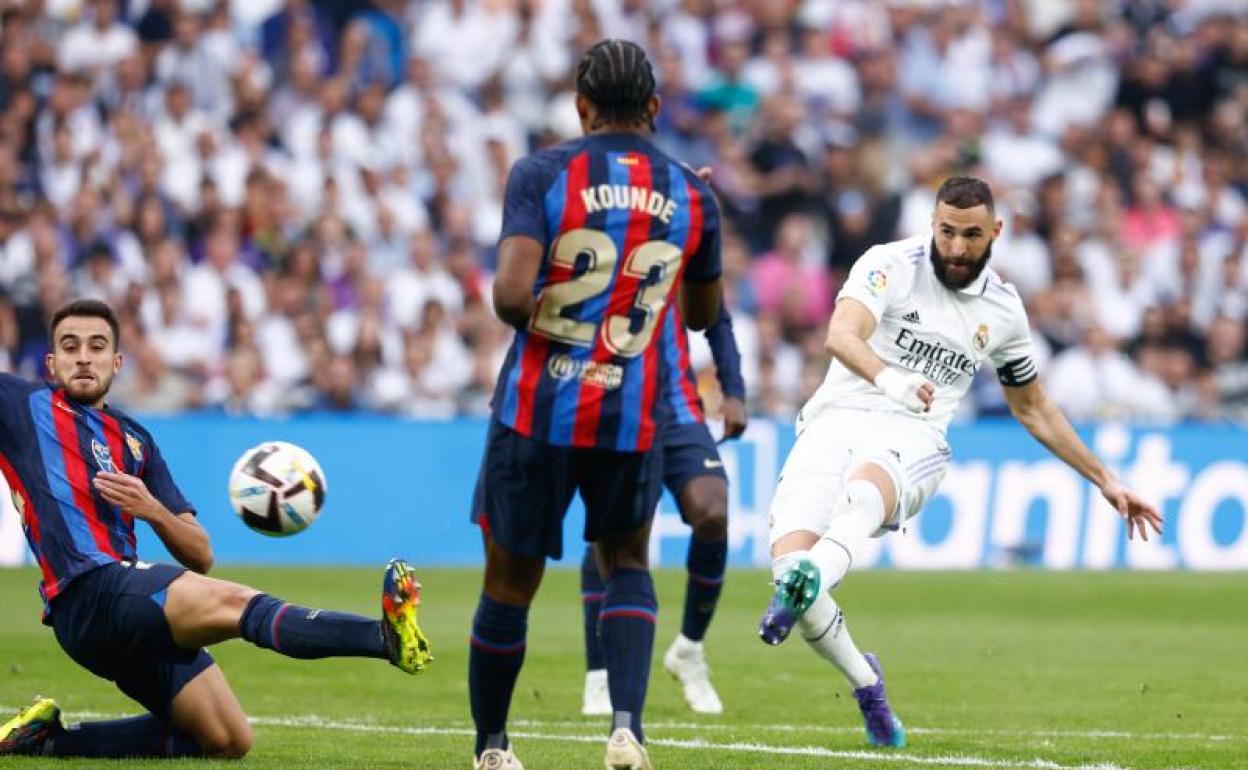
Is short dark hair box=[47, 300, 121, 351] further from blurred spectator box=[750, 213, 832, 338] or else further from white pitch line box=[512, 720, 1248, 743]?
blurred spectator box=[750, 213, 832, 338]

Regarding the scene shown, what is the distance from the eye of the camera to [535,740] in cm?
891

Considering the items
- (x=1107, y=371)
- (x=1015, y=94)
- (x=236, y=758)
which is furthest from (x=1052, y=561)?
(x=236, y=758)

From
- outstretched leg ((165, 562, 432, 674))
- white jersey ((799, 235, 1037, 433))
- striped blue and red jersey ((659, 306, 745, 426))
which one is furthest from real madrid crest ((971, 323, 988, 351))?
outstretched leg ((165, 562, 432, 674))

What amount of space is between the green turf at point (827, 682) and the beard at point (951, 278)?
1.86 meters

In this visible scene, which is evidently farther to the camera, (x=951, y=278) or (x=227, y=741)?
(x=951, y=278)

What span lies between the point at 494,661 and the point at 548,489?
0.62 meters

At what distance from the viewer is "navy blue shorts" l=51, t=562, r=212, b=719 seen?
7.41 meters

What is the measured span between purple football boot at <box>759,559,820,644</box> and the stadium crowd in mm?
11666

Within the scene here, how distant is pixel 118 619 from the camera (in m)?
7.42

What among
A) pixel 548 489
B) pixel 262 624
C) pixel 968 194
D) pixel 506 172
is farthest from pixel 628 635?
pixel 506 172

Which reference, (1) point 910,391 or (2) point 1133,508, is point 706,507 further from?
(1) point 910,391

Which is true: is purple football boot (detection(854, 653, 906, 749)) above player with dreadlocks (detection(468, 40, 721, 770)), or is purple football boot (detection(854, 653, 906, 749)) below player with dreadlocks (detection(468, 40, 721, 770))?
below

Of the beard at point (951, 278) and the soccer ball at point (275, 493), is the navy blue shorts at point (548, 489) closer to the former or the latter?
the soccer ball at point (275, 493)

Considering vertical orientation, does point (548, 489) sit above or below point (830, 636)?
above
